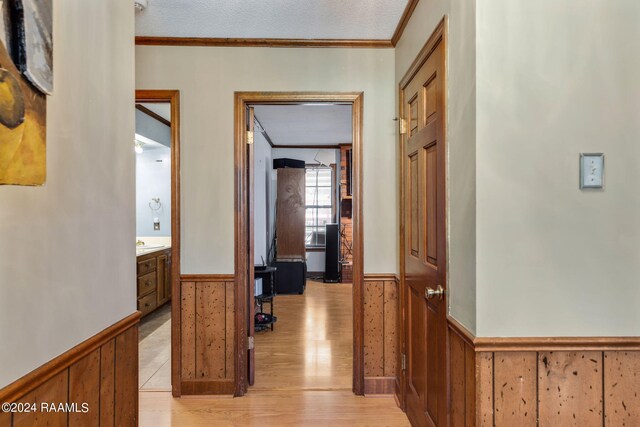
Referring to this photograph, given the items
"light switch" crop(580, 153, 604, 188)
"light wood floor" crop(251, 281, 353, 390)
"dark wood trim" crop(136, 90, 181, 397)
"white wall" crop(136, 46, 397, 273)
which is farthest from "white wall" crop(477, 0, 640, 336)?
"dark wood trim" crop(136, 90, 181, 397)

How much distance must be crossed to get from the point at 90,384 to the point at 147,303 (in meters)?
3.33

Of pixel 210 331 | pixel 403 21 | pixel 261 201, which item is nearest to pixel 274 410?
pixel 210 331

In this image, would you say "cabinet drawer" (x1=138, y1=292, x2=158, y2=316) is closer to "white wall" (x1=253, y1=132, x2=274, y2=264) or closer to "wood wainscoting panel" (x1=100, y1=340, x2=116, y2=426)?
"white wall" (x1=253, y1=132, x2=274, y2=264)

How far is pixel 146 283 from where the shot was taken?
430 cm

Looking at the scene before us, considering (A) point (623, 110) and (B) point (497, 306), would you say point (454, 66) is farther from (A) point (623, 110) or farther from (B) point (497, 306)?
(B) point (497, 306)

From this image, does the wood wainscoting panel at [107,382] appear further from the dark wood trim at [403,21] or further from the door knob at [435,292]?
the dark wood trim at [403,21]

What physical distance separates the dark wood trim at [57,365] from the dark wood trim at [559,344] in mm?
1350

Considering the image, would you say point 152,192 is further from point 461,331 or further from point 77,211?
point 461,331

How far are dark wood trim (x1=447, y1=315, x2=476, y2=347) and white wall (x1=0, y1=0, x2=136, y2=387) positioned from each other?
136 cm

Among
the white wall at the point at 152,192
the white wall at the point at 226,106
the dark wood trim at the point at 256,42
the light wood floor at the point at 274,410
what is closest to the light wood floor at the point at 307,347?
the light wood floor at the point at 274,410

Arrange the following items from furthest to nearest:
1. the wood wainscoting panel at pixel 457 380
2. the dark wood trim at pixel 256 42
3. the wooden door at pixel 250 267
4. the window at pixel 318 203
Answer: the window at pixel 318 203
the wooden door at pixel 250 267
the dark wood trim at pixel 256 42
the wood wainscoting panel at pixel 457 380

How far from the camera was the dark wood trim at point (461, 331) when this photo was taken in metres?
1.34

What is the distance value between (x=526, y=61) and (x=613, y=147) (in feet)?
1.41

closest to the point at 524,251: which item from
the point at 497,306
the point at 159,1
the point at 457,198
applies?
the point at 497,306
